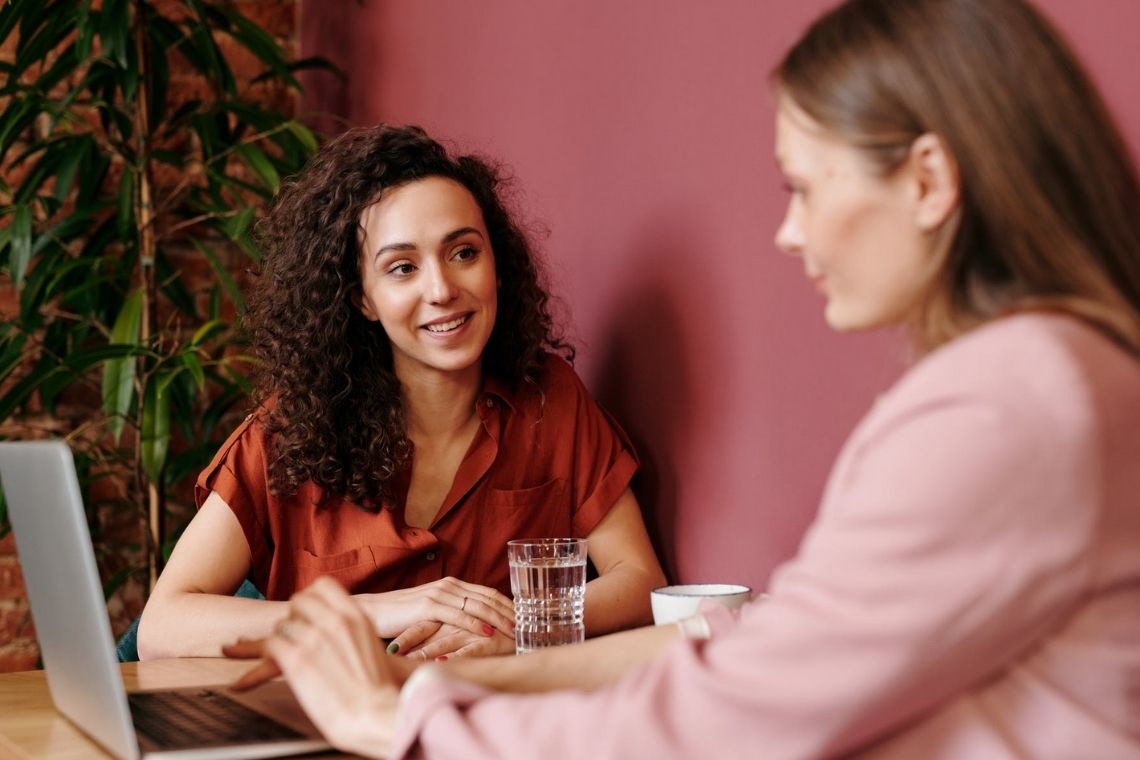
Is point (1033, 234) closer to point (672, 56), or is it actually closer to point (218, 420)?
point (672, 56)

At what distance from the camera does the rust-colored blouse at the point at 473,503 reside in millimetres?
1927

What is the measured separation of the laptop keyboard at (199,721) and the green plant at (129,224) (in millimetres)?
1200

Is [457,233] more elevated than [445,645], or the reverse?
[457,233]

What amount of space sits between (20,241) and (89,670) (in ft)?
5.10

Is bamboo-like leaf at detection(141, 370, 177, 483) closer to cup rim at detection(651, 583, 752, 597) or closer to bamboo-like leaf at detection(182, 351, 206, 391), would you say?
bamboo-like leaf at detection(182, 351, 206, 391)

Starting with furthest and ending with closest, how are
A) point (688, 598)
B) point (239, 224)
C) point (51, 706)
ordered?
point (239, 224)
point (688, 598)
point (51, 706)

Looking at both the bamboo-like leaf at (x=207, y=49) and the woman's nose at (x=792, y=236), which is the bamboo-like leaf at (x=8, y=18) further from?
the woman's nose at (x=792, y=236)

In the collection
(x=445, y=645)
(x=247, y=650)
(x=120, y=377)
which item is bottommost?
(x=445, y=645)

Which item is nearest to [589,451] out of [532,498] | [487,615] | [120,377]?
[532,498]

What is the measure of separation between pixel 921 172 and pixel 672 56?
3.36ft

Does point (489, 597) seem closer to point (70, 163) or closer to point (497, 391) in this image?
point (497, 391)

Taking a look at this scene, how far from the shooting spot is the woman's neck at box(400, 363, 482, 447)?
2055mm

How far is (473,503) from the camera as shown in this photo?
2.01m

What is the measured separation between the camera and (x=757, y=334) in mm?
1772
